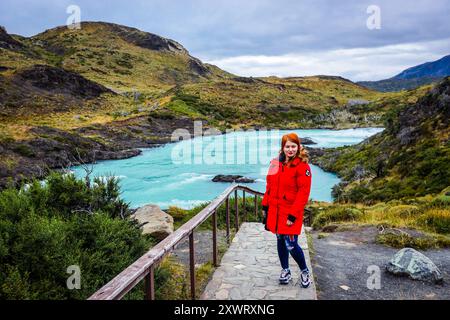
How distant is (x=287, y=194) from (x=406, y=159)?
25.7 meters

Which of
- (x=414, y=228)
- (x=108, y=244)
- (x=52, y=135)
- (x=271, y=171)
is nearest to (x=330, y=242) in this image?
(x=414, y=228)

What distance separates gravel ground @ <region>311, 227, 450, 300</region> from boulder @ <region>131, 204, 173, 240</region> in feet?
13.5

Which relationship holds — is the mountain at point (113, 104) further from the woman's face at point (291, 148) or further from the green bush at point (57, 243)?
the woman's face at point (291, 148)

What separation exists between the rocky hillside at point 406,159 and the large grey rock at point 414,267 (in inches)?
605

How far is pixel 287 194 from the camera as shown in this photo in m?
5.47

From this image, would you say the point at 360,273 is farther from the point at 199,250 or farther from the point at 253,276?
the point at 199,250

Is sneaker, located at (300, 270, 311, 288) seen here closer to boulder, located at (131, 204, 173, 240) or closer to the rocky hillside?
boulder, located at (131, 204, 173, 240)

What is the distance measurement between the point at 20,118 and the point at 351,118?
226 feet

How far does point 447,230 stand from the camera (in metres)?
10.8

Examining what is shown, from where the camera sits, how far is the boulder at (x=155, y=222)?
37.1 feet

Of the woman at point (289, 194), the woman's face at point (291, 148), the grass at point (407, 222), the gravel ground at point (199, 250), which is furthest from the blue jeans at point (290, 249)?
the grass at point (407, 222)
